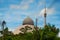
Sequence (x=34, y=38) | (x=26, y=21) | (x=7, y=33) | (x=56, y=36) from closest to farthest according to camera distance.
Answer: (x=34, y=38), (x=56, y=36), (x=7, y=33), (x=26, y=21)

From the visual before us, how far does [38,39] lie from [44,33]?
285 millimetres

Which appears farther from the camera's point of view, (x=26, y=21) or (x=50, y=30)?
(x=26, y=21)

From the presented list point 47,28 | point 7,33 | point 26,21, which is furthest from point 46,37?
point 26,21

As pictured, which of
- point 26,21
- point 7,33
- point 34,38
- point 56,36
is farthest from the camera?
point 26,21

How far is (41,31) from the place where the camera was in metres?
5.22

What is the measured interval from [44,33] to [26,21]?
158 feet

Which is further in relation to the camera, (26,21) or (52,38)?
(26,21)

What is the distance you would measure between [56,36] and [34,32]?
0.69 meters

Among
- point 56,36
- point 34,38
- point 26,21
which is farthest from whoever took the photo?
point 26,21

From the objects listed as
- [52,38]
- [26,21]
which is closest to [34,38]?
[52,38]

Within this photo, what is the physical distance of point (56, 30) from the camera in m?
5.53

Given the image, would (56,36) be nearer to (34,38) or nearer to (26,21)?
(34,38)

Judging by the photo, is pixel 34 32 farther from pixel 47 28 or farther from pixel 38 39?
pixel 47 28

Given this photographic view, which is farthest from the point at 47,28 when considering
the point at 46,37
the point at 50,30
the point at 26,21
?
the point at 26,21
